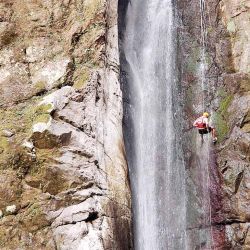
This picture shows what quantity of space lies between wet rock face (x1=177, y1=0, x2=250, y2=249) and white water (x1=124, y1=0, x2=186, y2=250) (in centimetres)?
56

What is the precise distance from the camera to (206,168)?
1702cm

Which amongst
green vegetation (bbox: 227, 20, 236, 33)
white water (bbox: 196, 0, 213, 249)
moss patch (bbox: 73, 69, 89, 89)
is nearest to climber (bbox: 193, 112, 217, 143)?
white water (bbox: 196, 0, 213, 249)

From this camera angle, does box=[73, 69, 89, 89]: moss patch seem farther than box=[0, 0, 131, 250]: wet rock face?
Yes

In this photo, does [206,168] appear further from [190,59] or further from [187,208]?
[190,59]

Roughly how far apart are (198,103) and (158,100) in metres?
1.47

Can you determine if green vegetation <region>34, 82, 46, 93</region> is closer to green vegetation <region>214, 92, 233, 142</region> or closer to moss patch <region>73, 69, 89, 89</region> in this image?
moss patch <region>73, 69, 89, 89</region>

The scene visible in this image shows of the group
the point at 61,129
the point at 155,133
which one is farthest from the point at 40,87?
the point at 155,133

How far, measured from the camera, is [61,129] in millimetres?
13586

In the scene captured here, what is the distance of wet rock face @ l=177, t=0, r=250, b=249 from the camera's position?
16.0m

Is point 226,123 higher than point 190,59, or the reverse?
point 190,59

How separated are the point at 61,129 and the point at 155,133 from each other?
499cm

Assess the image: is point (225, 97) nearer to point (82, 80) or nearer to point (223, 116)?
point (223, 116)

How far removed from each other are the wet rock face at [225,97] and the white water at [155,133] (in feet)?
1.84

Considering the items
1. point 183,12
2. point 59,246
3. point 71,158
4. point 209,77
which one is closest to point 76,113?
point 71,158
